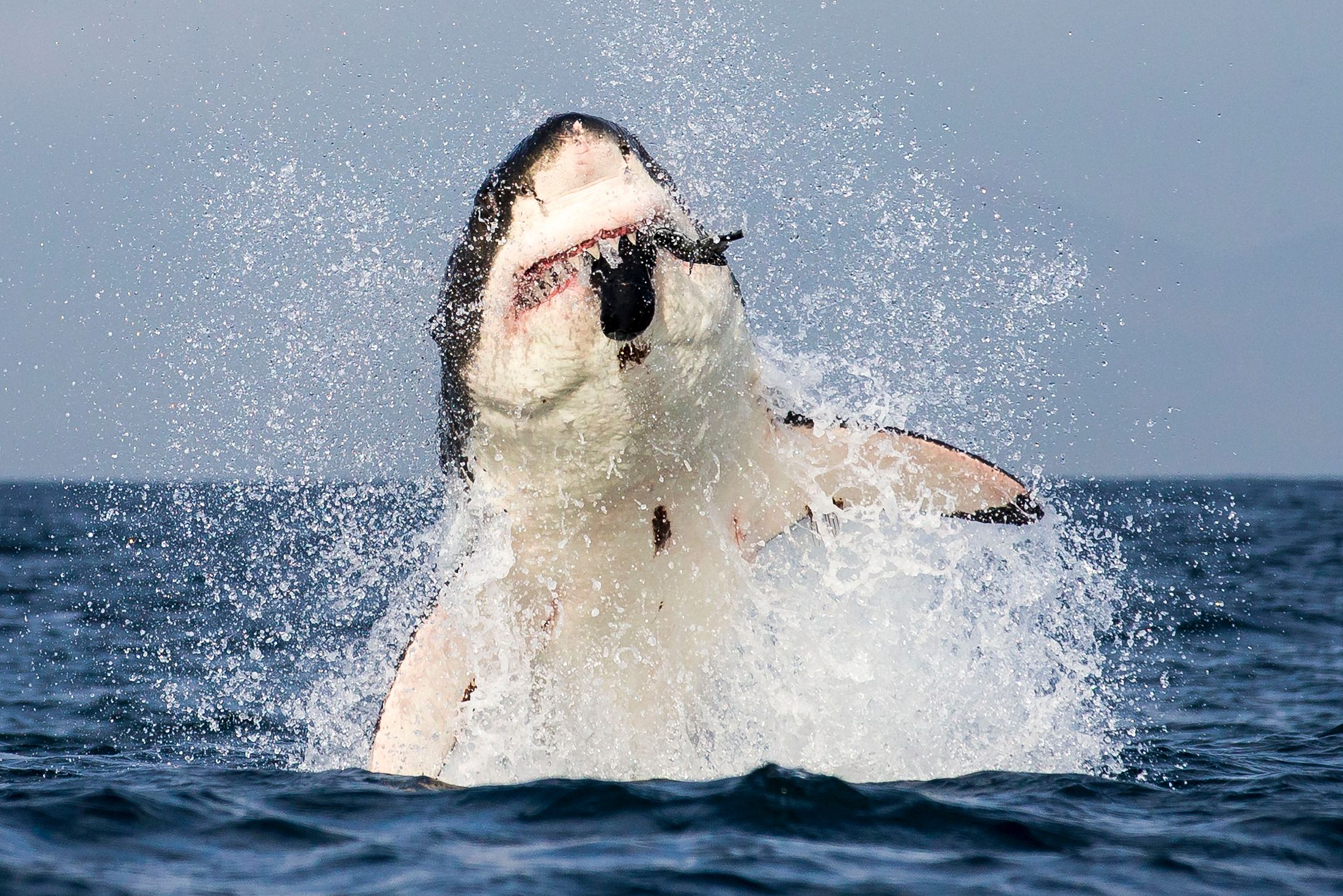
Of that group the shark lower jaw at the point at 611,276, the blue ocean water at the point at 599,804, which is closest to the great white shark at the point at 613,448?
the shark lower jaw at the point at 611,276

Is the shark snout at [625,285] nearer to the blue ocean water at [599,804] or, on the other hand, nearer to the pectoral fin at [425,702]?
the blue ocean water at [599,804]

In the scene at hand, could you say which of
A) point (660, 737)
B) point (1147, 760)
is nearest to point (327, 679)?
point (660, 737)

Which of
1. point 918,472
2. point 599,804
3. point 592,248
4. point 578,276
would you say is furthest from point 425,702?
point 918,472

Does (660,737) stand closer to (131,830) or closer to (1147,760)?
(131,830)

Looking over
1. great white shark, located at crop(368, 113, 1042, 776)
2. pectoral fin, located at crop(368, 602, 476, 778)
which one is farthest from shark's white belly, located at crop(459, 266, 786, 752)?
pectoral fin, located at crop(368, 602, 476, 778)

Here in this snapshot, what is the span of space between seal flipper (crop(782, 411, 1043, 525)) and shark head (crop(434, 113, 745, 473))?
6.70ft

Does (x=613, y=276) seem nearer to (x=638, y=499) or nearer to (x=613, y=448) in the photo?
(x=613, y=448)

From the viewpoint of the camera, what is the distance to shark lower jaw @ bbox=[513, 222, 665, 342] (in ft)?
21.6

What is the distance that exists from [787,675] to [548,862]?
9.07ft

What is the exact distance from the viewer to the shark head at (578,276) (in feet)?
21.8

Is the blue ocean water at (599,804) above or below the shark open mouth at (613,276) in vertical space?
below

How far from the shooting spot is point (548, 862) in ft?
21.7

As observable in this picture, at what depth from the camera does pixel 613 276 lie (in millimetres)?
6562

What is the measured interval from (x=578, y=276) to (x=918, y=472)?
4.01m
